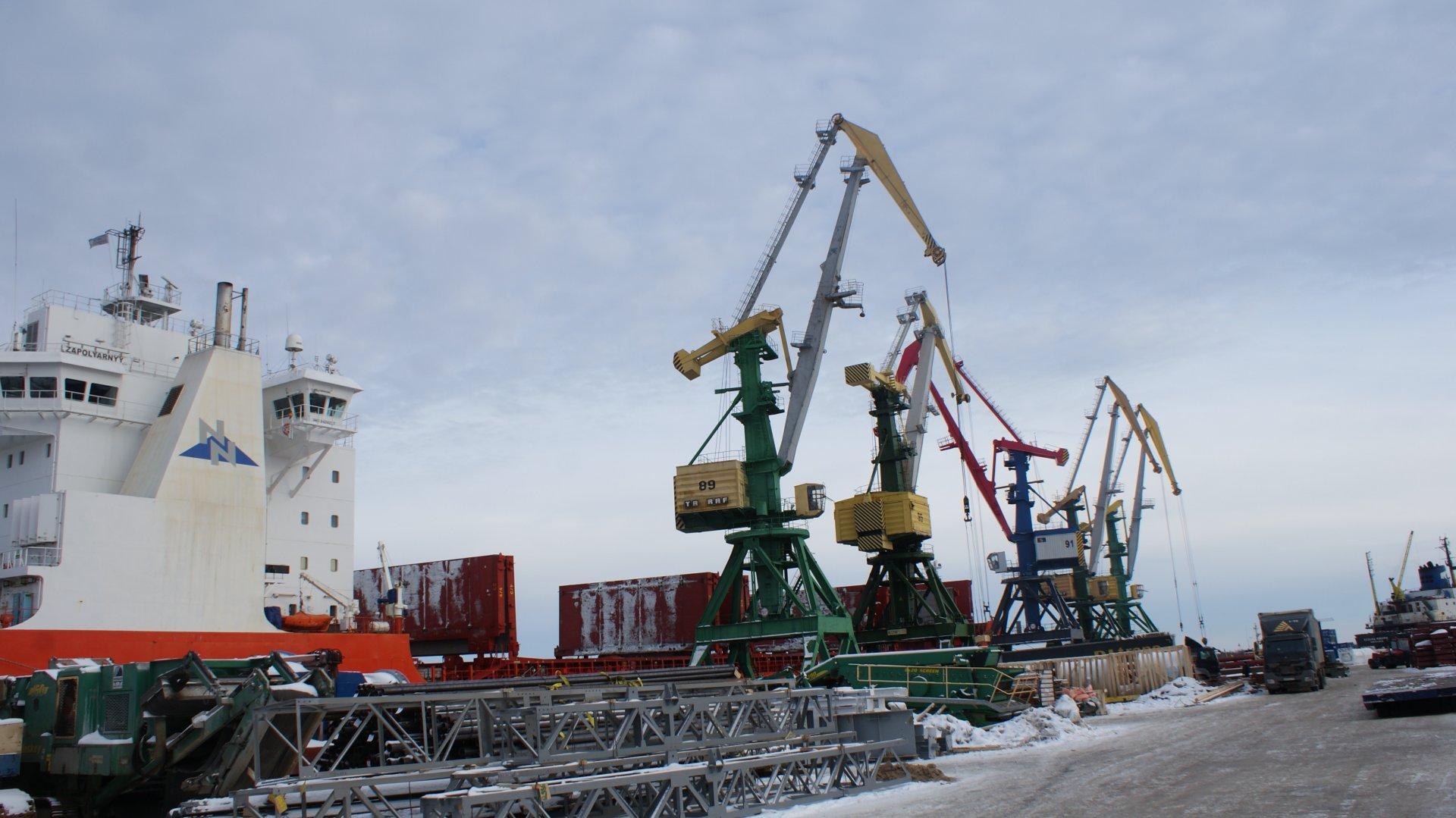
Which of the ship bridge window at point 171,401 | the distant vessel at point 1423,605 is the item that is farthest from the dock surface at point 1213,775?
the distant vessel at point 1423,605

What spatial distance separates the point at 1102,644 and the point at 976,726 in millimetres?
22892

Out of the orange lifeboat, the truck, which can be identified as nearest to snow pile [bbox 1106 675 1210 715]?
the truck

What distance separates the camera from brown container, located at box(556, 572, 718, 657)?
35.8 m

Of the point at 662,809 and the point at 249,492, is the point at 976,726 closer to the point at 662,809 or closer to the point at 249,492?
the point at 662,809

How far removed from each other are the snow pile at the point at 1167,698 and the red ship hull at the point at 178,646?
2350 centimetres

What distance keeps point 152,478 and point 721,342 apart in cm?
1753

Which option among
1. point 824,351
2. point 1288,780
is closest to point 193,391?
point 824,351

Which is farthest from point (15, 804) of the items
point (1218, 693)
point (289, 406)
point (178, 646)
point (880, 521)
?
point (1218, 693)

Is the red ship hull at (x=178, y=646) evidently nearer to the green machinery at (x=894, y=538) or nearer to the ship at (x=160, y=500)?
the ship at (x=160, y=500)

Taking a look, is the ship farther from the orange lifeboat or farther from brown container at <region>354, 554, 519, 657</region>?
brown container at <region>354, 554, 519, 657</region>

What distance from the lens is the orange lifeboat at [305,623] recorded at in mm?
24109

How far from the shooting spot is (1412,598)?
6212 centimetres

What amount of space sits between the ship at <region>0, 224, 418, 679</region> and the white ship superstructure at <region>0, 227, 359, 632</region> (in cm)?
4

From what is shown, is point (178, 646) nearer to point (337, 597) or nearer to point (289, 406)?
point (337, 597)
